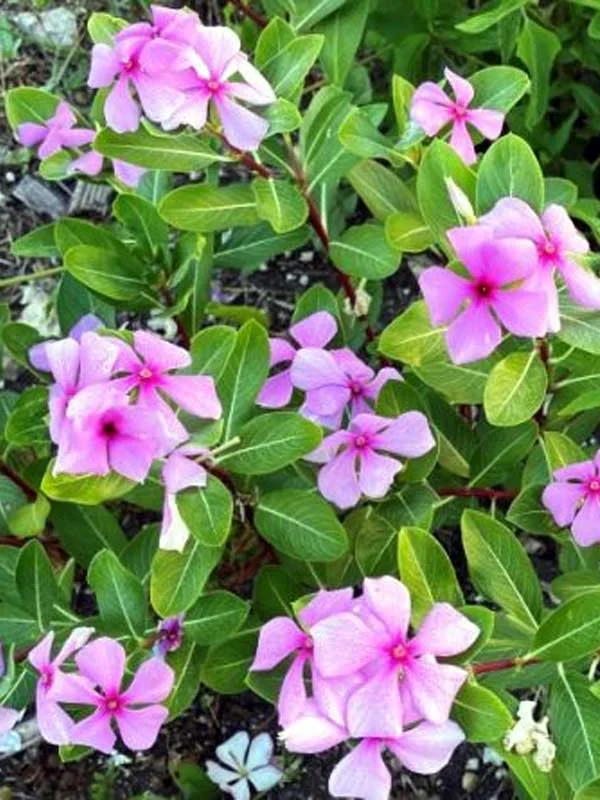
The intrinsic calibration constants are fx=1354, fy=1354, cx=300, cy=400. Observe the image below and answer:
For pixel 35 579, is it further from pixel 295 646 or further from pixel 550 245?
pixel 550 245

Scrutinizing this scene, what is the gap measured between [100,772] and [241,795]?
0.22m

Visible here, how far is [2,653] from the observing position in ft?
4.66

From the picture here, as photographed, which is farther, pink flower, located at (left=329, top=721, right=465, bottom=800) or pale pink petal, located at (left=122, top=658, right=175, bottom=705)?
pale pink petal, located at (left=122, top=658, right=175, bottom=705)

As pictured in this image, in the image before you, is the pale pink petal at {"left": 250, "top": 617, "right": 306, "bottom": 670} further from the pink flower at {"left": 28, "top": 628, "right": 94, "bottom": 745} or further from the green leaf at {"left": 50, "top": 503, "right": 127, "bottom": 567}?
the green leaf at {"left": 50, "top": 503, "right": 127, "bottom": 567}

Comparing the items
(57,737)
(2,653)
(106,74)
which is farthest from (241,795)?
(106,74)

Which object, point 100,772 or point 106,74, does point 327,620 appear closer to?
point 106,74

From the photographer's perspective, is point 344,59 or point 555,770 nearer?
point 555,770

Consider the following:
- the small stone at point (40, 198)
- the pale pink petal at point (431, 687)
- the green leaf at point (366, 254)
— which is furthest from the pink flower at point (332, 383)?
the small stone at point (40, 198)

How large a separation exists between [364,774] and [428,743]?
0.07m

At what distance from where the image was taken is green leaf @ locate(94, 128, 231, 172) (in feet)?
4.63

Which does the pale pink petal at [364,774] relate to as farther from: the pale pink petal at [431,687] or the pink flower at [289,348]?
the pink flower at [289,348]

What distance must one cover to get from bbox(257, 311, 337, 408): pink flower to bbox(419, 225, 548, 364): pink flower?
1.04 ft

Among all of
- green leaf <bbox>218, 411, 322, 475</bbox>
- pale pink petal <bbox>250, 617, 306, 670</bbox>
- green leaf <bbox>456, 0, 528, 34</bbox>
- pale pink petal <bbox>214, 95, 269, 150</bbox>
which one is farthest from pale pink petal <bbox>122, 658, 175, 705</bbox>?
green leaf <bbox>456, 0, 528, 34</bbox>

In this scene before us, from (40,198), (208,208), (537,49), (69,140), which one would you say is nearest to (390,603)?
(208,208)
